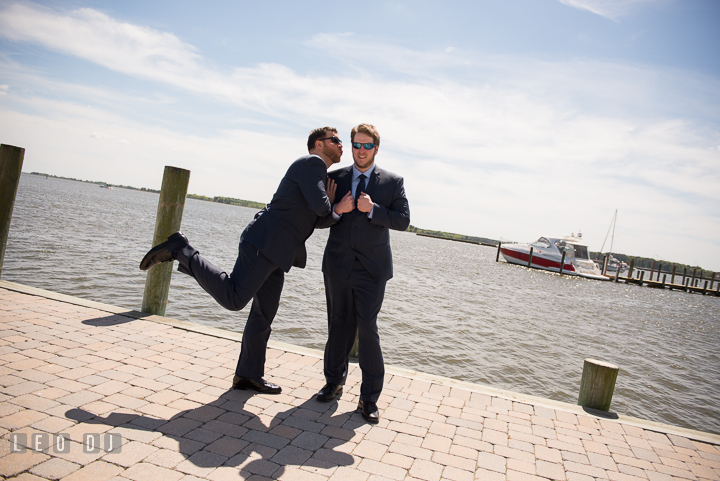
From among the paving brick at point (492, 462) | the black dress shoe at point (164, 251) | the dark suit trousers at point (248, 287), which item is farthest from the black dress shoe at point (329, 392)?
the black dress shoe at point (164, 251)

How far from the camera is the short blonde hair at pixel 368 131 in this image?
10.4 ft

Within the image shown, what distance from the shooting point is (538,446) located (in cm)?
300

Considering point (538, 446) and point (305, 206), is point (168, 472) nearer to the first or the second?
point (305, 206)

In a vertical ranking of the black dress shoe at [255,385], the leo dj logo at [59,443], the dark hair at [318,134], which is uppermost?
the dark hair at [318,134]

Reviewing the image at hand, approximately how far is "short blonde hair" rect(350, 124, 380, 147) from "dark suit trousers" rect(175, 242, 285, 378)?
1.11 m

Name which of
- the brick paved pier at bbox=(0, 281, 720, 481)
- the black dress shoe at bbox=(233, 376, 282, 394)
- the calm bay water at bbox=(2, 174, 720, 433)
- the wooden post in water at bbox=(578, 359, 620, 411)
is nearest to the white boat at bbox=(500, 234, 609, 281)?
the calm bay water at bbox=(2, 174, 720, 433)

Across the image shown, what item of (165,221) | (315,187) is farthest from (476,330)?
A: (315,187)

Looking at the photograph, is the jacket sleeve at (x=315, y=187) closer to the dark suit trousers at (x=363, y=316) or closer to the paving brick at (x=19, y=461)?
the dark suit trousers at (x=363, y=316)

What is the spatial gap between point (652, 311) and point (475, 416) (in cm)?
2268

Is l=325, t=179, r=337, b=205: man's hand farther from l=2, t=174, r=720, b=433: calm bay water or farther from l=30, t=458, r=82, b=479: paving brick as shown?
l=2, t=174, r=720, b=433: calm bay water

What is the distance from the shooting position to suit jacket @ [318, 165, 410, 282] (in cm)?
316

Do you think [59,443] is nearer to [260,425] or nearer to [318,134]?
[260,425]

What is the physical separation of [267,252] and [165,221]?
233 centimetres

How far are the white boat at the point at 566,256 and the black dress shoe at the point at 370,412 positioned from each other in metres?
36.8
